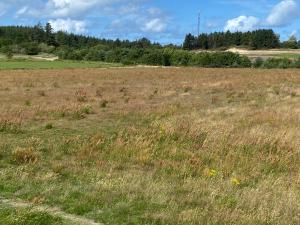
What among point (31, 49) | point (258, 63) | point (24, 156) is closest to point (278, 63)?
point (258, 63)

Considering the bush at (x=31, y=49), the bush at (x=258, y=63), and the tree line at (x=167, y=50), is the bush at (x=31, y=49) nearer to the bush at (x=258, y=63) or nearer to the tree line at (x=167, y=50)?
the tree line at (x=167, y=50)

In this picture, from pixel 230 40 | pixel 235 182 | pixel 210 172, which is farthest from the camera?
pixel 230 40

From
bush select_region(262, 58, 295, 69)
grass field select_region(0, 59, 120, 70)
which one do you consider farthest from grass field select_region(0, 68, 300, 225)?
bush select_region(262, 58, 295, 69)

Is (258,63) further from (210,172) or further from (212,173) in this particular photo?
(212,173)

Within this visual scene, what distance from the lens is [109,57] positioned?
447 feet

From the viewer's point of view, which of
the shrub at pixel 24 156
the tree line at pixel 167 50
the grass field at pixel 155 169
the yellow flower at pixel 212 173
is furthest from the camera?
the tree line at pixel 167 50

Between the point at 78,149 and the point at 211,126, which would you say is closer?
the point at 78,149

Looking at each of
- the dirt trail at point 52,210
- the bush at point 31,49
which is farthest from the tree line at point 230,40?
the dirt trail at point 52,210

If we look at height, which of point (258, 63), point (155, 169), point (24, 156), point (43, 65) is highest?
point (258, 63)

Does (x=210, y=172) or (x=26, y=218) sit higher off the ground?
(x=26, y=218)

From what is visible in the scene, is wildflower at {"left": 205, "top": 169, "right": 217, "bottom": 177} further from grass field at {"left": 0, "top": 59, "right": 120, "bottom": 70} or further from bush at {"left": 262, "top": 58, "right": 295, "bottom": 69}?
bush at {"left": 262, "top": 58, "right": 295, "bottom": 69}

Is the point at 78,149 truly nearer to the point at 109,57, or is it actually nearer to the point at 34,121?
the point at 34,121

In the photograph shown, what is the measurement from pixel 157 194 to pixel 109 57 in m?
129

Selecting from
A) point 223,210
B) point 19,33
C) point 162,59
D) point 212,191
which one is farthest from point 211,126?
point 19,33
